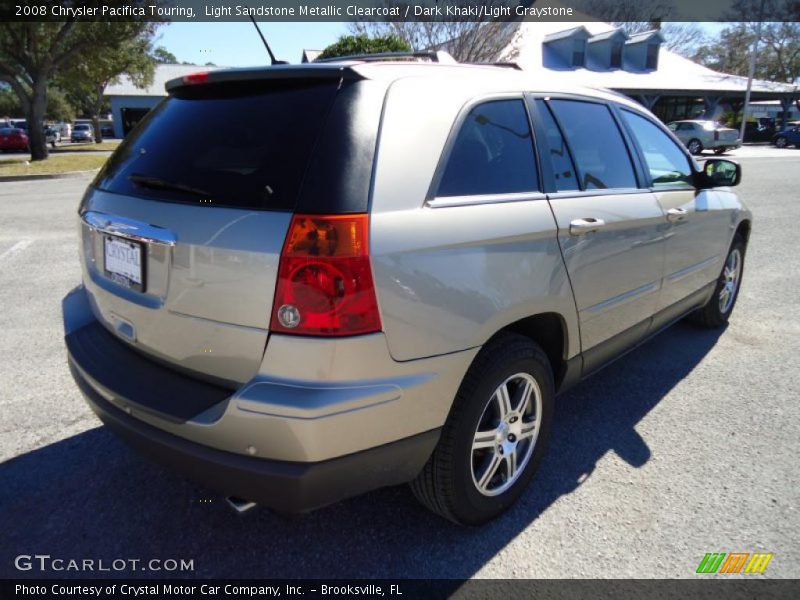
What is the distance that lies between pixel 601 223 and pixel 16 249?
7121 mm

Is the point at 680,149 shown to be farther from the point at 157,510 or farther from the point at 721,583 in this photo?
the point at 157,510

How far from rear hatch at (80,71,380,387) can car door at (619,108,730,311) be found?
219 centimetres

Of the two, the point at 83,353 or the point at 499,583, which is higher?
the point at 83,353

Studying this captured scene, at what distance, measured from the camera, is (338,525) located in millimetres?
2350

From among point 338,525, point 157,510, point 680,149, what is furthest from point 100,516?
point 680,149

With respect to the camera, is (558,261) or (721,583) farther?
(558,261)

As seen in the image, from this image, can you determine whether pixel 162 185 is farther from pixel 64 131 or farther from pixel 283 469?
pixel 64 131

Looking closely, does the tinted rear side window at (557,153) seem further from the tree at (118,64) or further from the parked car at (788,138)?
the parked car at (788,138)

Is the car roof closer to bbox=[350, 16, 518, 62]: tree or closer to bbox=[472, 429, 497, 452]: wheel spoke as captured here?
bbox=[472, 429, 497, 452]: wheel spoke

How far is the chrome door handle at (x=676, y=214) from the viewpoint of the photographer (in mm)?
3268

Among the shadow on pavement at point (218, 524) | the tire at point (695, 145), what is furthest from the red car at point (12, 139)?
the shadow on pavement at point (218, 524)

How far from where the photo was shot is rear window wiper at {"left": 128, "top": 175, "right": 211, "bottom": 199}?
1.91 meters

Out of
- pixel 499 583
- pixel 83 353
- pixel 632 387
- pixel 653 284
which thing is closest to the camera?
pixel 499 583

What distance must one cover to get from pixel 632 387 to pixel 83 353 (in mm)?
3182
